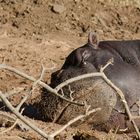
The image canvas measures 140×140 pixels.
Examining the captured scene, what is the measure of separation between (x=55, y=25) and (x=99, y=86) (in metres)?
4.03

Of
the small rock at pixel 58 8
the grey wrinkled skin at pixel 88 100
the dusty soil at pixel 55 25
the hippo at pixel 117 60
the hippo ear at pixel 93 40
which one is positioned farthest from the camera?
the small rock at pixel 58 8

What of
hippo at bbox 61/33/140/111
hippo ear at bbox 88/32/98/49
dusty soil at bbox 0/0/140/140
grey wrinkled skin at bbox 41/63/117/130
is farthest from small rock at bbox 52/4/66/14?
grey wrinkled skin at bbox 41/63/117/130

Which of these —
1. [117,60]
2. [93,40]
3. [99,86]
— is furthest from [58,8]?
→ [99,86]

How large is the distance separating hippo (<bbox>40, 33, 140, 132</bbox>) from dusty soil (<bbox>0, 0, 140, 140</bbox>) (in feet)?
7.24

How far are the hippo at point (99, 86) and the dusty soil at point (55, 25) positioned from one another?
2.21m

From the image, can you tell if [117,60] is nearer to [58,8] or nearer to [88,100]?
[88,100]

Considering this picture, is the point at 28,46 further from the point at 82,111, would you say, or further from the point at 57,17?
the point at 82,111

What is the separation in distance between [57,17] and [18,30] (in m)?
0.63

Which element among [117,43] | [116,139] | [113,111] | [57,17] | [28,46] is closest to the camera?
[116,139]

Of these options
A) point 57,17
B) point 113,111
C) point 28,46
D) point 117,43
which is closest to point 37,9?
point 57,17

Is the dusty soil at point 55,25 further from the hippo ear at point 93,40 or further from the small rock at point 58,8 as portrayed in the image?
the hippo ear at point 93,40

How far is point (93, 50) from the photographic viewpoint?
6.15 metres

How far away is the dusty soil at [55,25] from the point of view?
8.73 meters

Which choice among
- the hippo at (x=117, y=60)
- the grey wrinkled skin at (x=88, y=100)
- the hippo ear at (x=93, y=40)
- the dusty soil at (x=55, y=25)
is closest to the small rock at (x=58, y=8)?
the dusty soil at (x=55, y=25)
